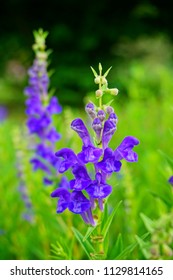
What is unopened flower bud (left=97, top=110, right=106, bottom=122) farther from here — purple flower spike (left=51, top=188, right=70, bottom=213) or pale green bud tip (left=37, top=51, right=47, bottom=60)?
pale green bud tip (left=37, top=51, right=47, bottom=60)

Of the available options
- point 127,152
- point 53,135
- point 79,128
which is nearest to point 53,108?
point 53,135

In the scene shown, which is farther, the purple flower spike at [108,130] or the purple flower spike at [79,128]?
the purple flower spike at [79,128]

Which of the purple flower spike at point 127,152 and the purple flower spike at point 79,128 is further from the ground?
the purple flower spike at point 79,128

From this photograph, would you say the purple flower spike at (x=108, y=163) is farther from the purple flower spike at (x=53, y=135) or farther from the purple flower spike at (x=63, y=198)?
the purple flower spike at (x=53, y=135)

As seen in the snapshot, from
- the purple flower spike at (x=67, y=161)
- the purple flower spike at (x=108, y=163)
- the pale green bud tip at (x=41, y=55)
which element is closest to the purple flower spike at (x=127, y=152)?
the purple flower spike at (x=108, y=163)

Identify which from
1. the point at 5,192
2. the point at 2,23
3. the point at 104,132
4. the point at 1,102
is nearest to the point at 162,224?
Answer: the point at 104,132

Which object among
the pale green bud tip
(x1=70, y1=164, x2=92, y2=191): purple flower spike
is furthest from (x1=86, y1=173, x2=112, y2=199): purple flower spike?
the pale green bud tip
